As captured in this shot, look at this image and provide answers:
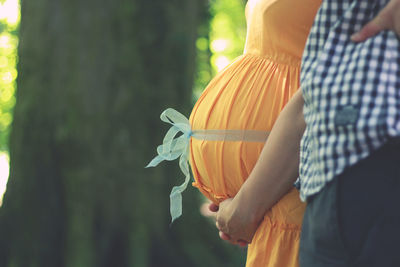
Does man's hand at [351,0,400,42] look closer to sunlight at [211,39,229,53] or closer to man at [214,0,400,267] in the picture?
man at [214,0,400,267]

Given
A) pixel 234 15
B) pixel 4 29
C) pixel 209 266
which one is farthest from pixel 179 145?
pixel 234 15

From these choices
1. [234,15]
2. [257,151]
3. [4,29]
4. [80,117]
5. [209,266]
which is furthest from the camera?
[234,15]

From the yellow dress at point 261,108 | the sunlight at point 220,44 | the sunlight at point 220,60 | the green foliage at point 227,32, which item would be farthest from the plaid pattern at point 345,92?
the sunlight at point 220,60

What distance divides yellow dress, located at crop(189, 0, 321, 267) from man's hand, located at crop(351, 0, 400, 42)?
1.32ft

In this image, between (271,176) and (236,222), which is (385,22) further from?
(236,222)

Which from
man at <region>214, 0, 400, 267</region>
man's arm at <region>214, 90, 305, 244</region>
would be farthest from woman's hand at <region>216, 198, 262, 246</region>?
man at <region>214, 0, 400, 267</region>

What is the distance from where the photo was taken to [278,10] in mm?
1674

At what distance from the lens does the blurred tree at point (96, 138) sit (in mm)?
4672

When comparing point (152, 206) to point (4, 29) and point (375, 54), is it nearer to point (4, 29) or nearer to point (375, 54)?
point (375, 54)

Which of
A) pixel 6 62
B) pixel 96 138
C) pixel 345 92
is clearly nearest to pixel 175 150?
pixel 345 92

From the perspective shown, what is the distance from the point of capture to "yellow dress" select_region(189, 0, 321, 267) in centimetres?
161

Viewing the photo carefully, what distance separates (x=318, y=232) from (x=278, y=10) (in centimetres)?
67

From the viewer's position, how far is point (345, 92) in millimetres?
1203

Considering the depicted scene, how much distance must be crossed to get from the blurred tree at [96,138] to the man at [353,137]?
11.4 ft
